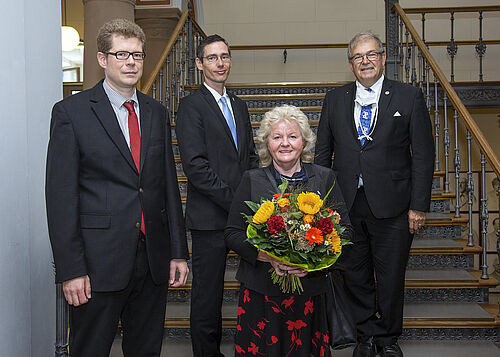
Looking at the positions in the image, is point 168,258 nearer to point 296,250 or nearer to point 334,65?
point 296,250

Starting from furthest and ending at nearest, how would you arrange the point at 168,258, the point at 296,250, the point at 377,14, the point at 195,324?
1. the point at 377,14
2. the point at 195,324
3. the point at 168,258
4. the point at 296,250

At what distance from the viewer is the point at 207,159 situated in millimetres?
Answer: 2645

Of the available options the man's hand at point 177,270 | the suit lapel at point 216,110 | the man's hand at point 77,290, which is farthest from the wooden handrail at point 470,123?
the man's hand at point 77,290

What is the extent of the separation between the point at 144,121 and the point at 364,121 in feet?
4.05

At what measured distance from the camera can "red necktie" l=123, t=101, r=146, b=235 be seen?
2.01 m

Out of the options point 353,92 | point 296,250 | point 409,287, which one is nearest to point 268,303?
point 296,250

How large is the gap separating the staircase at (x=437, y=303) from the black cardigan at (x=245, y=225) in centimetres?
121

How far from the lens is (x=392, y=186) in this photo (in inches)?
107

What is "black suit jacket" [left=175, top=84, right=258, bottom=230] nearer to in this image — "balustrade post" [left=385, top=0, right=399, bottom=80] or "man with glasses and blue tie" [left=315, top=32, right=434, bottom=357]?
"man with glasses and blue tie" [left=315, top=32, right=434, bottom=357]

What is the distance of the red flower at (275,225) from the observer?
187 centimetres

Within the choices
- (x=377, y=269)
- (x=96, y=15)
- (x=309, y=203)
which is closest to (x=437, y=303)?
(x=377, y=269)

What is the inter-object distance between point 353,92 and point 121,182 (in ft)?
4.71

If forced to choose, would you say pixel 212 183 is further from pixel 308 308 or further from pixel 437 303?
pixel 437 303

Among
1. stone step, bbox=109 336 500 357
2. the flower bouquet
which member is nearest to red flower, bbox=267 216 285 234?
the flower bouquet
